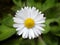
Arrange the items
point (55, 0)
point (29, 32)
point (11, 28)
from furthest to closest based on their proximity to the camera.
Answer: point (55, 0), point (11, 28), point (29, 32)

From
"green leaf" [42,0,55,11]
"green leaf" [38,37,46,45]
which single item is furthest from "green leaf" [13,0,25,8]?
"green leaf" [38,37,46,45]

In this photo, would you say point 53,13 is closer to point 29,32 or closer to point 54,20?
point 54,20

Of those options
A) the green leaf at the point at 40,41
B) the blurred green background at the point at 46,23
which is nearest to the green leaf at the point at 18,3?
the blurred green background at the point at 46,23

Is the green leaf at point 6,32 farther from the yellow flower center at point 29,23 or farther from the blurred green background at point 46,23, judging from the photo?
the yellow flower center at point 29,23

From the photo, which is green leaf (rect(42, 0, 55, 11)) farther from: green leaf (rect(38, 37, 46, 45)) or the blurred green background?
green leaf (rect(38, 37, 46, 45))

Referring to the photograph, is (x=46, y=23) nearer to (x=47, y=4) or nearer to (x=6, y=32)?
(x=47, y=4)

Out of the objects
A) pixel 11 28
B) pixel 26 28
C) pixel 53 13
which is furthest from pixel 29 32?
pixel 53 13

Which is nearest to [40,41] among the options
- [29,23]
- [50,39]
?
Answer: [50,39]
